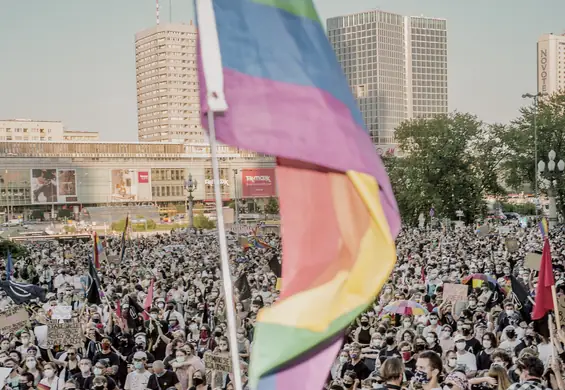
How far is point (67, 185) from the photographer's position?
116062mm

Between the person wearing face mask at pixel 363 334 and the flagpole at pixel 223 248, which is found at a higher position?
the flagpole at pixel 223 248

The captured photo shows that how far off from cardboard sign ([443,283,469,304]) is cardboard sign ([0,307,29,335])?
6.42 m

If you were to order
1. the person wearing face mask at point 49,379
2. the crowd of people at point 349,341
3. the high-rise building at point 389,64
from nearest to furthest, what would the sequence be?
the crowd of people at point 349,341, the person wearing face mask at point 49,379, the high-rise building at point 389,64

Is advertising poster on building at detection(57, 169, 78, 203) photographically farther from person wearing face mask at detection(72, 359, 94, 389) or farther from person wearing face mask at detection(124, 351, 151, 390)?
person wearing face mask at detection(124, 351, 151, 390)

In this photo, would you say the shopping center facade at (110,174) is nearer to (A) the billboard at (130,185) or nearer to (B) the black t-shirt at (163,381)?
(A) the billboard at (130,185)

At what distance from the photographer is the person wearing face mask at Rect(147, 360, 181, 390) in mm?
8906

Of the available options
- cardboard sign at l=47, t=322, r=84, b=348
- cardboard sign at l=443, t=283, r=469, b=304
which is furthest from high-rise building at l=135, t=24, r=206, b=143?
cardboard sign at l=47, t=322, r=84, b=348

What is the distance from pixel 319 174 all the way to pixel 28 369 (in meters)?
A: 7.04

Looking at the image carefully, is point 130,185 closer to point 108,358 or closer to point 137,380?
point 108,358

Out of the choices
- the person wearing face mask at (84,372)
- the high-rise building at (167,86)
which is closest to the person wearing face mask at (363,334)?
the person wearing face mask at (84,372)

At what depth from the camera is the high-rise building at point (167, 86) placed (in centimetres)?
17976

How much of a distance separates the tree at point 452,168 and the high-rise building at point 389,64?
348 ft

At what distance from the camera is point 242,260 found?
26953 millimetres

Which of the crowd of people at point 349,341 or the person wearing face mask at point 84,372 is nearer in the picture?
the crowd of people at point 349,341
